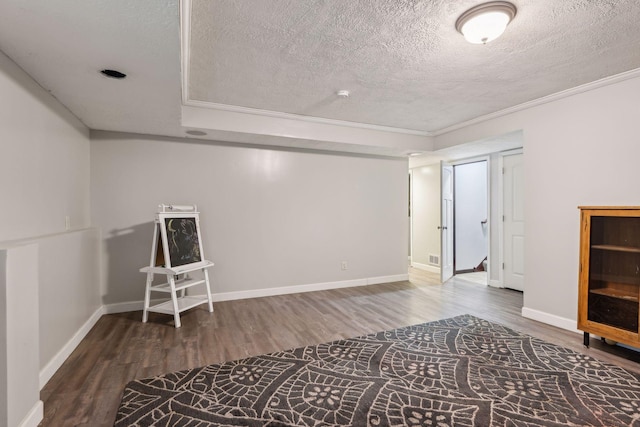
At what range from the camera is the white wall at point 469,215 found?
626cm

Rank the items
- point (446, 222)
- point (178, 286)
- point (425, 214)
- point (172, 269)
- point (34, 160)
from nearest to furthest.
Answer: point (34, 160)
point (172, 269)
point (178, 286)
point (446, 222)
point (425, 214)

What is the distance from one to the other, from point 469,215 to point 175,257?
558cm

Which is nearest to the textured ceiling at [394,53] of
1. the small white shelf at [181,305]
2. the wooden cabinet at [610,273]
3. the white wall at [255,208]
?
the white wall at [255,208]

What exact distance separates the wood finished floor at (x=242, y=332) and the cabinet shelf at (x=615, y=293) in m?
0.50

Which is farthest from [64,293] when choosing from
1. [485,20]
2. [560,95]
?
[560,95]

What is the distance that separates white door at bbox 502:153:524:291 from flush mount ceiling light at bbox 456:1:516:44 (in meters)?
3.33

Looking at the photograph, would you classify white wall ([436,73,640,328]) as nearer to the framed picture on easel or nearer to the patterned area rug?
the patterned area rug

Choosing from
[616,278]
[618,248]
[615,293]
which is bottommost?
[615,293]

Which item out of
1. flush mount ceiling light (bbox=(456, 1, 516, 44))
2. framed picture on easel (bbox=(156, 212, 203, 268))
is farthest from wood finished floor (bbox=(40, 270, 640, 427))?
flush mount ceiling light (bbox=(456, 1, 516, 44))

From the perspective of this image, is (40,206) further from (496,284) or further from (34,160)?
(496,284)

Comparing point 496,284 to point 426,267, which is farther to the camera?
point 426,267

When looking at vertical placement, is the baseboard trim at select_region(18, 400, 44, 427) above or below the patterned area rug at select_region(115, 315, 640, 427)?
above

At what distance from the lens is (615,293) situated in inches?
103

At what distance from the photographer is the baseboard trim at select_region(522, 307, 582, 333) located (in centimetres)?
312
